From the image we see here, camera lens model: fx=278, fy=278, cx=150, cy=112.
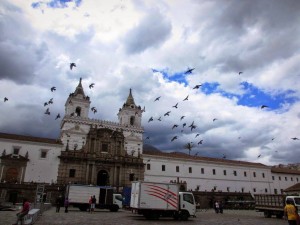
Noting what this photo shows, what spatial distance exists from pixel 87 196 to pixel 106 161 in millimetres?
19184

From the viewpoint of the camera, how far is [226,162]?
60781 mm

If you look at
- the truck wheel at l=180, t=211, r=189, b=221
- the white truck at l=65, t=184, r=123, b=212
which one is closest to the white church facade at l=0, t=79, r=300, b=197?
the white truck at l=65, t=184, r=123, b=212

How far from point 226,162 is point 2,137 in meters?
43.9

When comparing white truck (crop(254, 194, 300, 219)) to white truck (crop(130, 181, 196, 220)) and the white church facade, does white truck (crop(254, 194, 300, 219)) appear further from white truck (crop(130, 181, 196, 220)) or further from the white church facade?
the white church facade

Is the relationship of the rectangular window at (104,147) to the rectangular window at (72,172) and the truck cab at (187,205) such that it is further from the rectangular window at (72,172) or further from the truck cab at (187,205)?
the truck cab at (187,205)

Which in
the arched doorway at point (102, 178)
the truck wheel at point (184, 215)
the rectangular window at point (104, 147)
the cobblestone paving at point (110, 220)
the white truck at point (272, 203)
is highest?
the rectangular window at point (104, 147)

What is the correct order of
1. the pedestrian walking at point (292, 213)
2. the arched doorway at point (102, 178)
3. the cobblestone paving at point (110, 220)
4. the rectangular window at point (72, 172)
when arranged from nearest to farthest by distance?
the pedestrian walking at point (292, 213), the cobblestone paving at point (110, 220), the rectangular window at point (72, 172), the arched doorway at point (102, 178)

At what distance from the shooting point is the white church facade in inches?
1689

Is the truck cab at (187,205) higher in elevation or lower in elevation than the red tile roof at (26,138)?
lower

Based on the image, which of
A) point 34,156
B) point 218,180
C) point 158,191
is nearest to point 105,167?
point 34,156

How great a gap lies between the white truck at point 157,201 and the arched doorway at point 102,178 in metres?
27.0

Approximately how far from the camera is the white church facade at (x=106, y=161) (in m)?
42.9

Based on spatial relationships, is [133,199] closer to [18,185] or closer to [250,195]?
[18,185]

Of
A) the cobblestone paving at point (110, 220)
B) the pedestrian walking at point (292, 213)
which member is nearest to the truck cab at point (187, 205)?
the cobblestone paving at point (110, 220)
